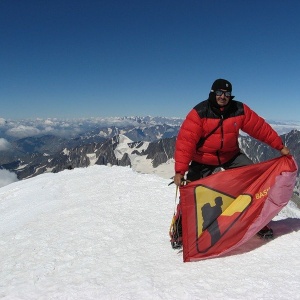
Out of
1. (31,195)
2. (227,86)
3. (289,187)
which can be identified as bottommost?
(31,195)

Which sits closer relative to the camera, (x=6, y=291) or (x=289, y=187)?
(x=6, y=291)

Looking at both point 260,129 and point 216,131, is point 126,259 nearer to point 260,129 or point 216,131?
point 216,131

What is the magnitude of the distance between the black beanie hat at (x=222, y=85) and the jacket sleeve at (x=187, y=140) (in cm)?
75

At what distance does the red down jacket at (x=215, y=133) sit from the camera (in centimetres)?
720

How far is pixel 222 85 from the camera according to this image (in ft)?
23.3

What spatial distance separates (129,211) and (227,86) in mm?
6380

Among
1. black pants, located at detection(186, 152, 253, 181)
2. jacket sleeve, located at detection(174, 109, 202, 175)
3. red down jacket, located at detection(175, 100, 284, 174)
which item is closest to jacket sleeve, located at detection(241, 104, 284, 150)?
red down jacket, located at detection(175, 100, 284, 174)

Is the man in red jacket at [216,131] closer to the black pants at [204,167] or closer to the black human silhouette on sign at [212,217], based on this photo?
the black pants at [204,167]

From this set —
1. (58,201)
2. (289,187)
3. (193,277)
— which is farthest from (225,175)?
(58,201)

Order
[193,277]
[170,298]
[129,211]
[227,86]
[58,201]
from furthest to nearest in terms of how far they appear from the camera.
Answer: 1. [58,201]
2. [129,211]
3. [227,86]
4. [193,277]
5. [170,298]

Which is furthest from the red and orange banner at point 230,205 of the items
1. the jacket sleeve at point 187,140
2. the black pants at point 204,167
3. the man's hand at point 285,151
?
the black pants at point 204,167

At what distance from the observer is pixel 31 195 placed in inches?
718

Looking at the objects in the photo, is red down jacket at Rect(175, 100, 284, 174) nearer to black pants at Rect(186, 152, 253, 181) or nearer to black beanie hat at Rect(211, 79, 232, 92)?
black pants at Rect(186, 152, 253, 181)

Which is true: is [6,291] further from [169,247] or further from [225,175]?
[225,175]
